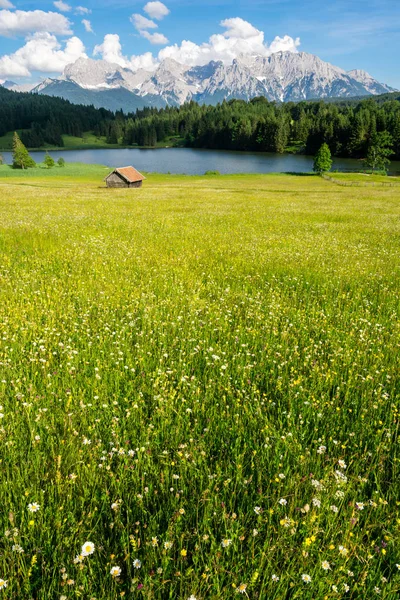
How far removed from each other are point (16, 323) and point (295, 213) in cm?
2538

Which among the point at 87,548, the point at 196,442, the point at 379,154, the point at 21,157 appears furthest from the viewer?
the point at 379,154

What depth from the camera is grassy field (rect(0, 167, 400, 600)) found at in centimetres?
241

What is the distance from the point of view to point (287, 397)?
4570 mm

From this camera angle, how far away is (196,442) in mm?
3705

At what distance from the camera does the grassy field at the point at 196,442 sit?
A: 2414 mm

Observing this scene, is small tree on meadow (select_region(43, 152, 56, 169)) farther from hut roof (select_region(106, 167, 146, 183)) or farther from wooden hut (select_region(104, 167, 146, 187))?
wooden hut (select_region(104, 167, 146, 187))

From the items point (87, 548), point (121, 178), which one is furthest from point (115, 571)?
point (121, 178)

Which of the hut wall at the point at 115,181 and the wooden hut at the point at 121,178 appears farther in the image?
the hut wall at the point at 115,181

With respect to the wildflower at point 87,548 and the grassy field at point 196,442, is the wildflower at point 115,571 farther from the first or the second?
the wildflower at point 87,548

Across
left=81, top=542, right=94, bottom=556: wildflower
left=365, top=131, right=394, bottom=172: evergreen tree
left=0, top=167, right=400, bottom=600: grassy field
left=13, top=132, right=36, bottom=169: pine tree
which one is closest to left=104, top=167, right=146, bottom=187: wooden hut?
left=0, top=167, right=400, bottom=600: grassy field

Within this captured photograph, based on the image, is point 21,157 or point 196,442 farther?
point 21,157

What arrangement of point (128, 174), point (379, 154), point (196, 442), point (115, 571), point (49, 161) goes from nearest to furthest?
point (115, 571), point (196, 442), point (128, 174), point (379, 154), point (49, 161)

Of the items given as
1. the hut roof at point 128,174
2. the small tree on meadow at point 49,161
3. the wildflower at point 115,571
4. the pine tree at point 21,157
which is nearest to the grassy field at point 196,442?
the wildflower at point 115,571

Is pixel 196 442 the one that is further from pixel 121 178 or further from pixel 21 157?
pixel 21 157
